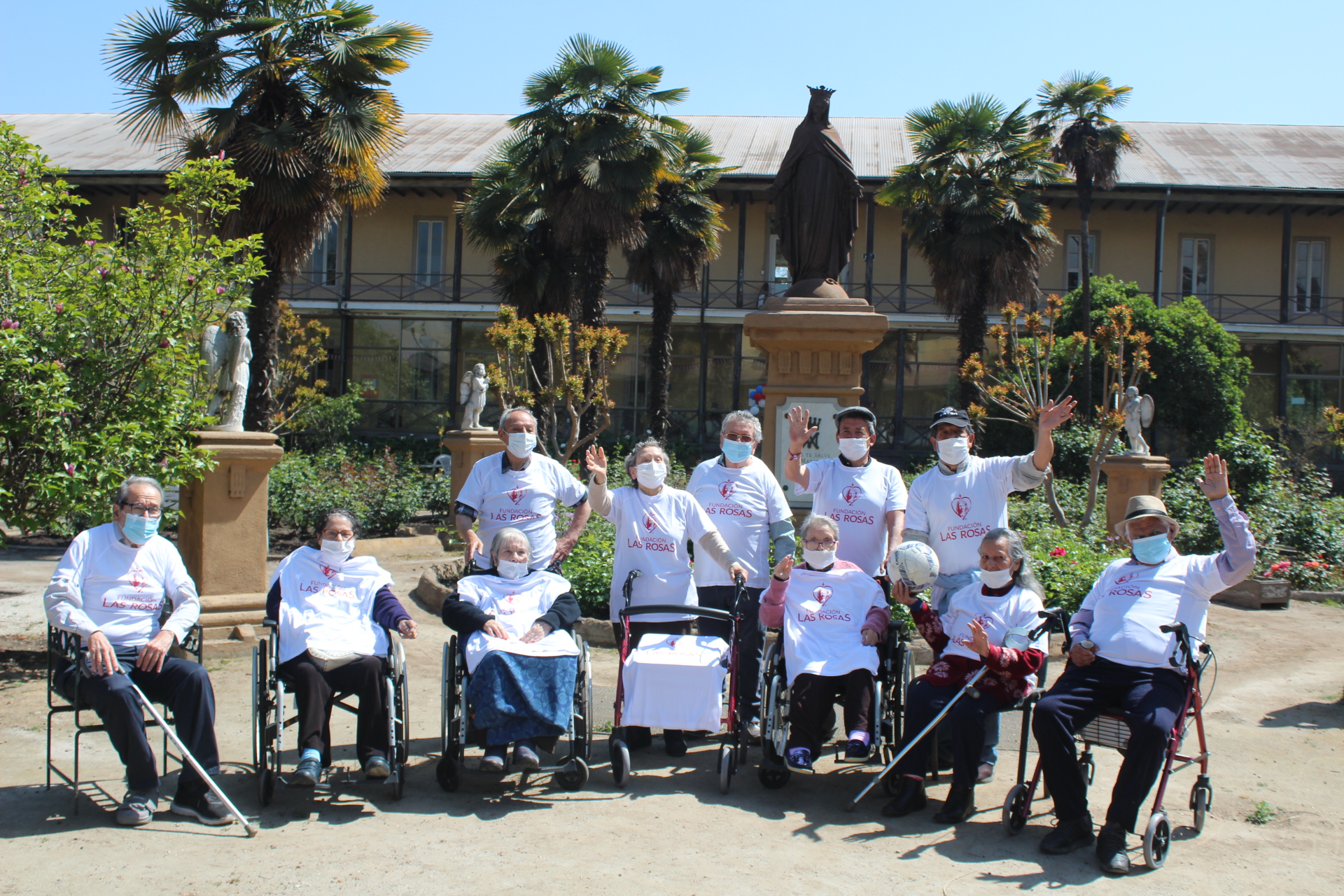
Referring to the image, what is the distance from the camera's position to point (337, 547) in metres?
4.98

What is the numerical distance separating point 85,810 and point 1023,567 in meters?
4.29

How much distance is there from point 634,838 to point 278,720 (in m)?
1.62

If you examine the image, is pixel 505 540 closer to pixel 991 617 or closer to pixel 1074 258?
pixel 991 617

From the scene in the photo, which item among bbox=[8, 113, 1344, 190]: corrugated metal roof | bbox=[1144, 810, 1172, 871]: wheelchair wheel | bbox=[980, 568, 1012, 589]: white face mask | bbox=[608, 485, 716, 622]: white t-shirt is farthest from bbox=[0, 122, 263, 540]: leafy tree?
bbox=[8, 113, 1344, 190]: corrugated metal roof

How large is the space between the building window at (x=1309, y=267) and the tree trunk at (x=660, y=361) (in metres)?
18.0

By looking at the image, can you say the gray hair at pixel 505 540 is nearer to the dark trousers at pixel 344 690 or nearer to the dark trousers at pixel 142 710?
the dark trousers at pixel 344 690

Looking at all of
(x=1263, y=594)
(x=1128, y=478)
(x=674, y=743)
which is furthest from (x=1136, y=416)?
(x=674, y=743)

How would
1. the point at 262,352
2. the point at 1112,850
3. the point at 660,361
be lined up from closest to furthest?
the point at 1112,850 → the point at 262,352 → the point at 660,361

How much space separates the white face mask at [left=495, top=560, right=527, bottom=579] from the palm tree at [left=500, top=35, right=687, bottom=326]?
13.4 meters

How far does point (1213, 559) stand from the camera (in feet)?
14.2

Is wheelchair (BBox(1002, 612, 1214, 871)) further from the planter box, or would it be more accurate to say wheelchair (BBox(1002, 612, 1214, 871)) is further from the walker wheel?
the planter box

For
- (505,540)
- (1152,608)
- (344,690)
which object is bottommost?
(344,690)

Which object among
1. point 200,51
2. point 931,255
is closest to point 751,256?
point 931,255

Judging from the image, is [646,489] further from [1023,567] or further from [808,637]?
Result: [1023,567]
